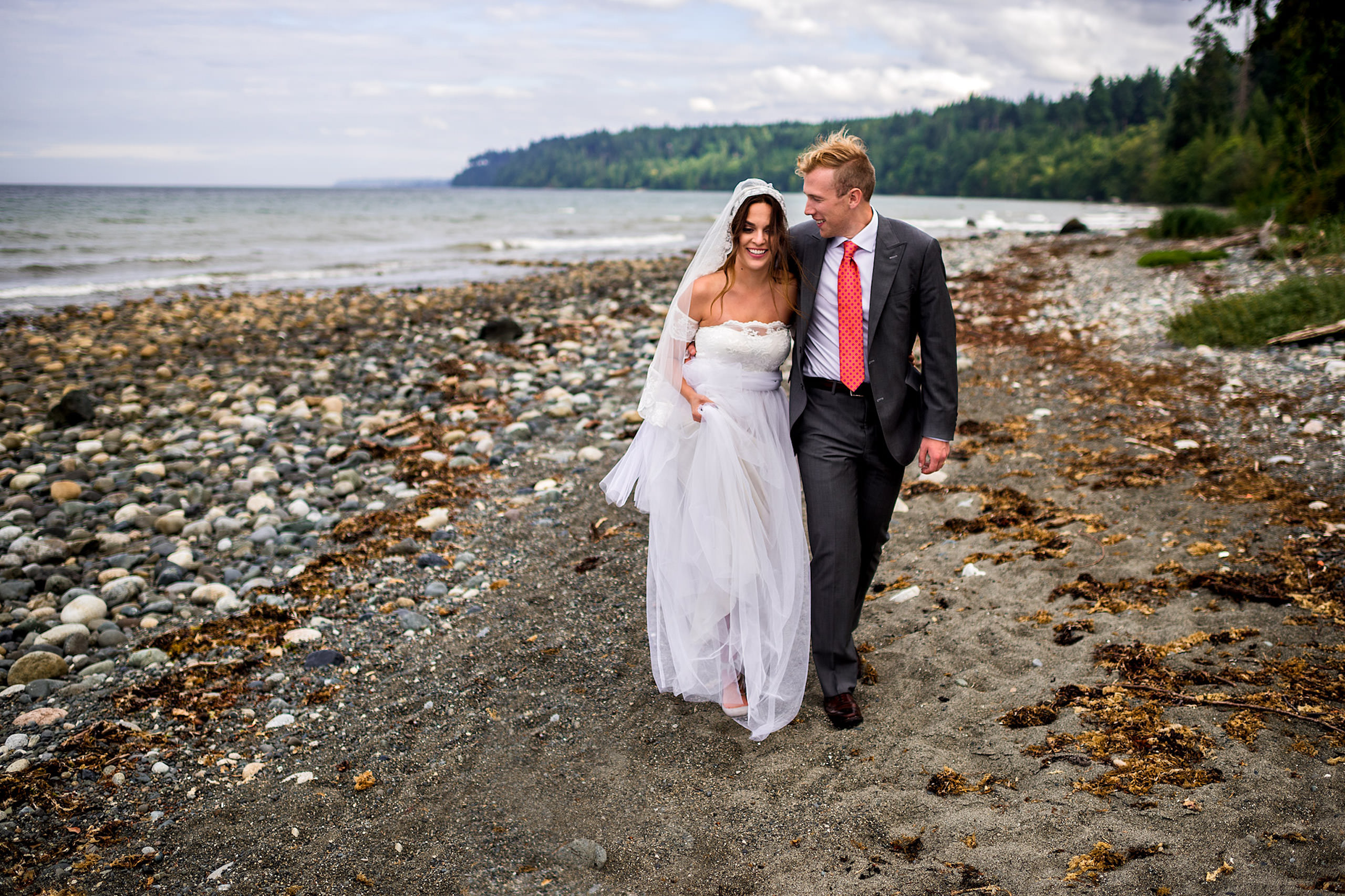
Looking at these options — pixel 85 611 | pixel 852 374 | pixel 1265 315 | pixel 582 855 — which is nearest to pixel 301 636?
pixel 85 611

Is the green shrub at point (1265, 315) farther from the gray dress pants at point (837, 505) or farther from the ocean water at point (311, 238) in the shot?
the ocean water at point (311, 238)

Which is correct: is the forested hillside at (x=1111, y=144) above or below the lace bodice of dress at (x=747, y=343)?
above

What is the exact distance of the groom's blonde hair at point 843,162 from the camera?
12.3 ft

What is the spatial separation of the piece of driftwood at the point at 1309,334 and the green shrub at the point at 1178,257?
29.7 feet

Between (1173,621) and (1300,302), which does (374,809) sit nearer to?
(1173,621)

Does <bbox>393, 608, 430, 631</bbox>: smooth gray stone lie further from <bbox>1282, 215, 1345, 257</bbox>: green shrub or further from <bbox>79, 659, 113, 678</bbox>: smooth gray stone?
<bbox>1282, 215, 1345, 257</bbox>: green shrub

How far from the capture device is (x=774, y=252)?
4.07m

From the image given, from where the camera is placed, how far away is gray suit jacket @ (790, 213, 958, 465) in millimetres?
3871

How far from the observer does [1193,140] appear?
61094mm

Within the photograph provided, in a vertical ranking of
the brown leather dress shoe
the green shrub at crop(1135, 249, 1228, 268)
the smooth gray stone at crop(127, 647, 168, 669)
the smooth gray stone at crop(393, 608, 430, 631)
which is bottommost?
the smooth gray stone at crop(127, 647, 168, 669)

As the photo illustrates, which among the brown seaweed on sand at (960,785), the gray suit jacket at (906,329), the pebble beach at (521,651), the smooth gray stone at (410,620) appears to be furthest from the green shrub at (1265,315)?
the smooth gray stone at (410,620)

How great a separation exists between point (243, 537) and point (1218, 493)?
7.55 meters

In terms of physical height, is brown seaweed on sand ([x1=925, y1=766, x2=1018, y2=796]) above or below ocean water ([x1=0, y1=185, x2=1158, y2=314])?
below

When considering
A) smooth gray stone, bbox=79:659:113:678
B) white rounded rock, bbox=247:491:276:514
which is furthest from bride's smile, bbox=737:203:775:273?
white rounded rock, bbox=247:491:276:514
